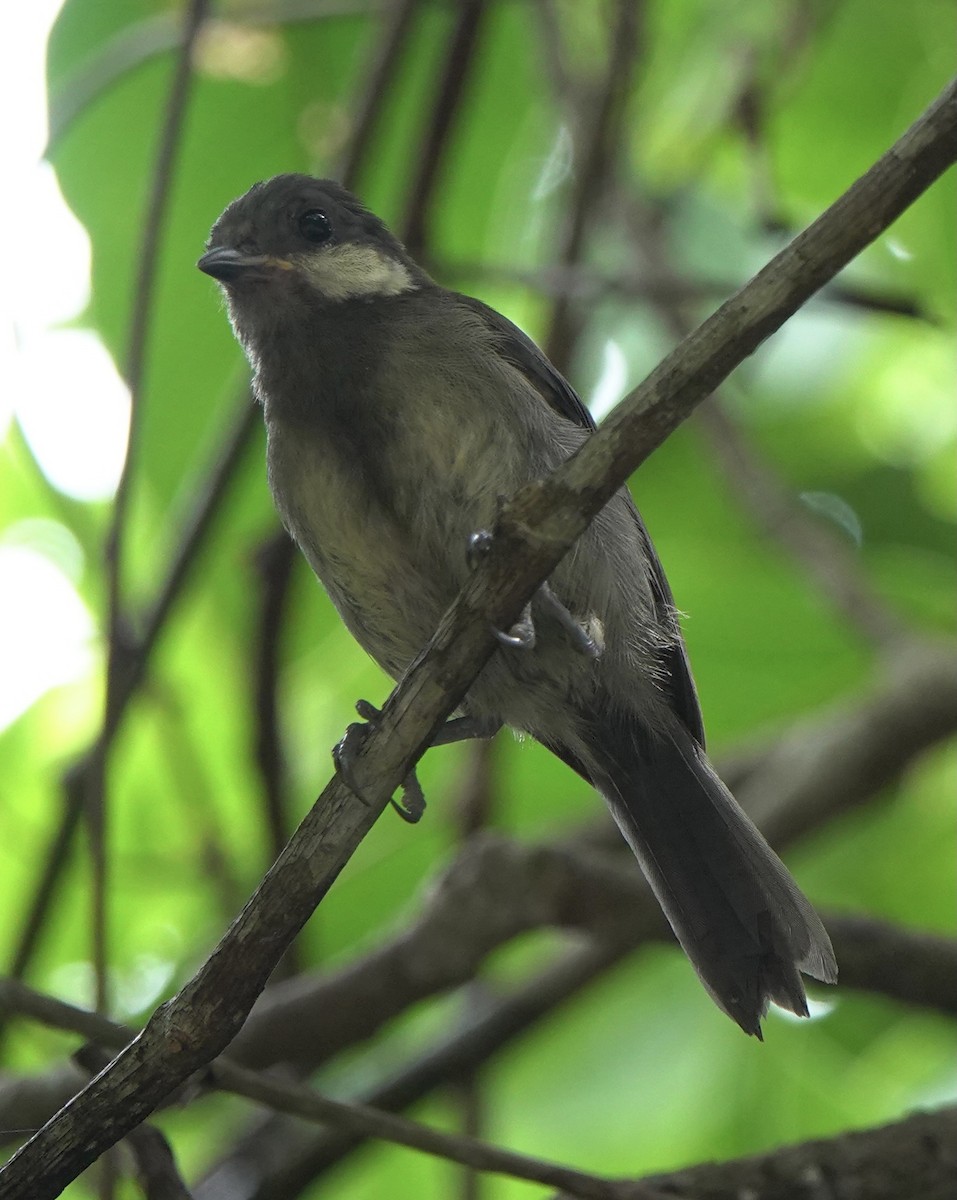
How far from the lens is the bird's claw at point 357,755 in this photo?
192cm

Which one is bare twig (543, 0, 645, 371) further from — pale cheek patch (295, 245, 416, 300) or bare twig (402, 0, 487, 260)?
pale cheek patch (295, 245, 416, 300)

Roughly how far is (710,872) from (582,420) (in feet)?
3.12

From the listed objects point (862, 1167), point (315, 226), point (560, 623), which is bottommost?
point (862, 1167)

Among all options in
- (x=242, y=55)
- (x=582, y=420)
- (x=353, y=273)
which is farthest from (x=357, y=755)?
(x=242, y=55)

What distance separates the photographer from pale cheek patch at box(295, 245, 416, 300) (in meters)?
3.11

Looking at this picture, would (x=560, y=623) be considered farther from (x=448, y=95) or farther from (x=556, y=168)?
(x=556, y=168)

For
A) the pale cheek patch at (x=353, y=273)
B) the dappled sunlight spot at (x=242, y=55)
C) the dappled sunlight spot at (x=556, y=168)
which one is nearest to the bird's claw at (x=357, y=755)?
the pale cheek patch at (x=353, y=273)

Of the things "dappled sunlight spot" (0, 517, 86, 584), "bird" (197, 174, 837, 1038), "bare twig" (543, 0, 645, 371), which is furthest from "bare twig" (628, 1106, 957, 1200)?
"dappled sunlight spot" (0, 517, 86, 584)

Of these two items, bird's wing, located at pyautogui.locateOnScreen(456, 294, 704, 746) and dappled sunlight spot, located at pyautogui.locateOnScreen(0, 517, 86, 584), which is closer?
bird's wing, located at pyautogui.locateOnScreen(456, 294, 704, 746)

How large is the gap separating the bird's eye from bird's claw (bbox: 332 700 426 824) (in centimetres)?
109

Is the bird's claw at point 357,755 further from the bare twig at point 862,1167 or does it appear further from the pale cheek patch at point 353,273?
the pale cheek patch at point 353,273

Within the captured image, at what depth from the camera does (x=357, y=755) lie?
1.96m

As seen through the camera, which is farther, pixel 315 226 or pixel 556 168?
pixel 556 168

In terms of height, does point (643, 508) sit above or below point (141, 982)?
above
